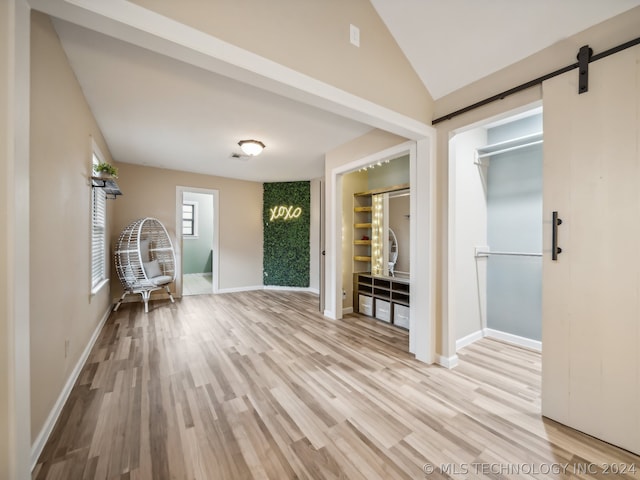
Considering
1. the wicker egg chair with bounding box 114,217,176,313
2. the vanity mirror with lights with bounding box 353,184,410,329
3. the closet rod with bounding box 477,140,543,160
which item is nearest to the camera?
the closet rod with bounding box 477,140,543,160

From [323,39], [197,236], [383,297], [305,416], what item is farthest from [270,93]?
[197,236]

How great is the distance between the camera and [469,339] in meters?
3.07

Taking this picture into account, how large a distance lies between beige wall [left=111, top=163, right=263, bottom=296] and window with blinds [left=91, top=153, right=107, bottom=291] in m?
1.05

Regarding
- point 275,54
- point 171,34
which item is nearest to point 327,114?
point 275,54

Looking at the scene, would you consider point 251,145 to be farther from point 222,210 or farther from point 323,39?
point 222,210

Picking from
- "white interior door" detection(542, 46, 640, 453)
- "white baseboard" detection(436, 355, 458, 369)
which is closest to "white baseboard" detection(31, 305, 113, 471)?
"white baseboard" detection(436, 355, 458, 369)

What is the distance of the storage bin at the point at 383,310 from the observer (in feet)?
12.4

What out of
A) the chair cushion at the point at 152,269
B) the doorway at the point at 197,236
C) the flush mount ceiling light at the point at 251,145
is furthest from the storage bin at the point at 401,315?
the doorway at the point at 197,236

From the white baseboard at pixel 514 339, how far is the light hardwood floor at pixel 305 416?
6.7 inches

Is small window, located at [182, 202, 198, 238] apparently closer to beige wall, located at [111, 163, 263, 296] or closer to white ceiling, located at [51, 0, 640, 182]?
beige wall, located at [111, 163, 263, 296]

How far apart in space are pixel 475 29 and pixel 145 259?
19.1 ft

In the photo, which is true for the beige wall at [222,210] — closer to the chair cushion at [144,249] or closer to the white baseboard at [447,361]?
the chair cushion at [144,249]

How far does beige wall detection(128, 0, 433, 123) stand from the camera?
143cm

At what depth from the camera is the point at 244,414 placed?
69.2 inches
